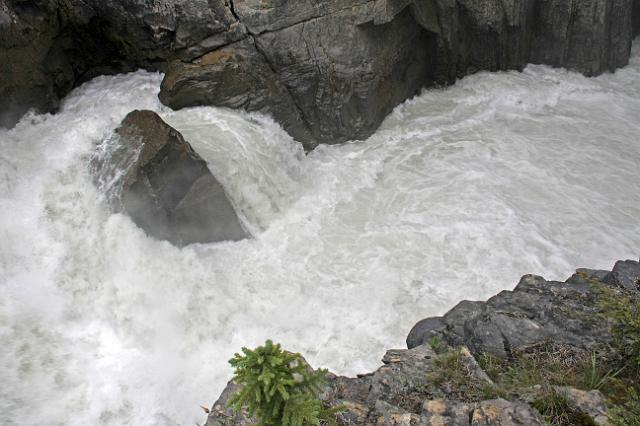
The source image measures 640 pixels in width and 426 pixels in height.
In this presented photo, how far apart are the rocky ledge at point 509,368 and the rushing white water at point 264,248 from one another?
1.86 m

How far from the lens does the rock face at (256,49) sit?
10898 millimetres

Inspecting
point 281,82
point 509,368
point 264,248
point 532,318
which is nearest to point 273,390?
point 509,368

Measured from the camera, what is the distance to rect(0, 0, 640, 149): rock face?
1090 centimetres

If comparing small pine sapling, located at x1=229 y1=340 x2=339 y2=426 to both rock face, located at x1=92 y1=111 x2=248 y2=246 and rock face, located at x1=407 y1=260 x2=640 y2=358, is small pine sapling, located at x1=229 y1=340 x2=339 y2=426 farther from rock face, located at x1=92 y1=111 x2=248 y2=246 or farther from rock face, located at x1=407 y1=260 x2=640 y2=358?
rock face, located at x1=92 y1=111 x2=248 y2=246

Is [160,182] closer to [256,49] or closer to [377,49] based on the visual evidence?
[256,49]

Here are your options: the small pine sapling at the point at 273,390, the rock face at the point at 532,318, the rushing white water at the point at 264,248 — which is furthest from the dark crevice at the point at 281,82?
the small pine sapling at the point at 273,390

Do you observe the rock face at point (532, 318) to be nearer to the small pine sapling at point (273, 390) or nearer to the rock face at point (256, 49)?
the small pine sapling at point (273, 390)

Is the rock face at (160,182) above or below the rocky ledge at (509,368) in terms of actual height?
above

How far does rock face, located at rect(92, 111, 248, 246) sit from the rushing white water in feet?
1.04

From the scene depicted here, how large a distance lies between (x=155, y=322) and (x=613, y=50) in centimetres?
1601

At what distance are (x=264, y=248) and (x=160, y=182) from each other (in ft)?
7.52

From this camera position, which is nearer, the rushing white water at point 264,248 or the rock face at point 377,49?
the rushing white water at point 264,248

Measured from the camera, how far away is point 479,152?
1219cm

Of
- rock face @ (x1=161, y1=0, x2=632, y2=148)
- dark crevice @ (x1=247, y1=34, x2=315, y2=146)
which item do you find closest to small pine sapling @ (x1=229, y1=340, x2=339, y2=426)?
rock face @ (x1=161, y1=0, x2=632, y2=148)
